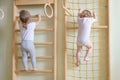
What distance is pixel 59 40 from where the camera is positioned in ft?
7.55

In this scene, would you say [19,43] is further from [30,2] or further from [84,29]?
[84,29]

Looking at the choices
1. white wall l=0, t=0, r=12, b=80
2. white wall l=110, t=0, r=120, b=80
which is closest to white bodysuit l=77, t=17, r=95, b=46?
white wall l=110, t=0, r=120, b=80

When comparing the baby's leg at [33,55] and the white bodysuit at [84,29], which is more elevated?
the white bodysuit at [84,29]

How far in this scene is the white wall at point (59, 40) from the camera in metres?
2.17

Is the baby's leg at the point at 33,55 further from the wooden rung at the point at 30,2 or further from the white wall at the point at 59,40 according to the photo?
the wooden rung at the point at 30,2

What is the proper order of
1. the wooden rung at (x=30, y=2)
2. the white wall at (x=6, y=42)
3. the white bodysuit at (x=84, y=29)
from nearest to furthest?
the white bodysuit at (x=84, y=29)
the wooden rung at (x=30, y=2)
the white wall at (x=6, y=42)

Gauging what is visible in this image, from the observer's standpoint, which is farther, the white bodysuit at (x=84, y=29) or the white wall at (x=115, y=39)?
the white wall at (x=115, y=39)

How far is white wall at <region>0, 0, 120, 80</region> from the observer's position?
2.17 metres

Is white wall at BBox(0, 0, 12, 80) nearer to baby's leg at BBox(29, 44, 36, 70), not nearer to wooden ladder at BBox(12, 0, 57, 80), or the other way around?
wooden ladder at BBox(12, 0, 57, 80)

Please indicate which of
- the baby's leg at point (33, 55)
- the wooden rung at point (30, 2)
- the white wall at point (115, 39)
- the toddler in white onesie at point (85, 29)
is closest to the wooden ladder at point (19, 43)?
the wooden rung at point (30, 2)

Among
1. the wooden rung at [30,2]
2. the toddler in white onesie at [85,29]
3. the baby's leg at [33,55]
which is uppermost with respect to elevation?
the wooden rung at [30,2]

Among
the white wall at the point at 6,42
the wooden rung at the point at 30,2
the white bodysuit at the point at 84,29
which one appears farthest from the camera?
the white wall at the point at 6,42

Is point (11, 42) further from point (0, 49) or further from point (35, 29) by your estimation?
point (35, 29)

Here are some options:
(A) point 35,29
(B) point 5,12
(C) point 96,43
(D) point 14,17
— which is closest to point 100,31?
(C) point 96,43
